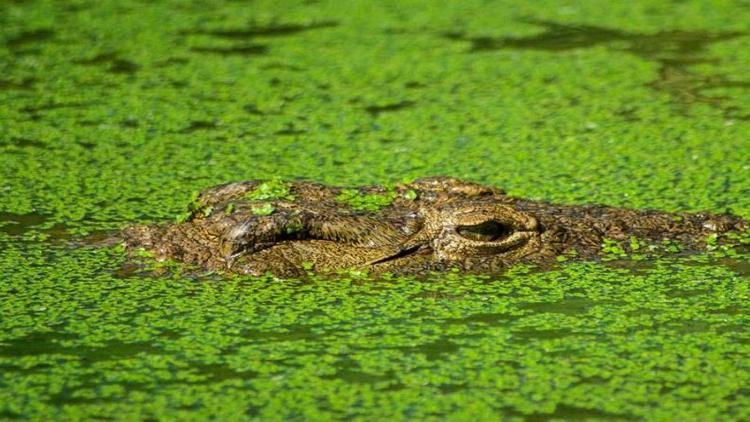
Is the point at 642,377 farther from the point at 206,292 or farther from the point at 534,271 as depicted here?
the point at 206,292

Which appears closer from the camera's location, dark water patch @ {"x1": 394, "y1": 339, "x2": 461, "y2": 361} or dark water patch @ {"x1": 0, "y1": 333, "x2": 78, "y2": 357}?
dark water patch @ {"x1": 394, "y1": 339, "x2": 461, "y2": 361}

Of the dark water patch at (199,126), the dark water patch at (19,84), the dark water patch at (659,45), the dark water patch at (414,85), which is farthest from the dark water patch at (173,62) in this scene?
the dark water patch at (659,45)

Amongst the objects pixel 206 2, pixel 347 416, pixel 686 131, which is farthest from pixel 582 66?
pixel 347 416

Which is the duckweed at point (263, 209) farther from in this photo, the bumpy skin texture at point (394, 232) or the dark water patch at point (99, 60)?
the dark water patch at point (99, 60)

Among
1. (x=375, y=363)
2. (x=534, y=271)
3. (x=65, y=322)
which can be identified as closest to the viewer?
(x=375, y=363)

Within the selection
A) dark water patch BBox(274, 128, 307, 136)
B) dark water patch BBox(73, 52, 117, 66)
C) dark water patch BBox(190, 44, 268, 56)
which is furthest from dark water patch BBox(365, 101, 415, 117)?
dark water patch BBox(73, 52, 117, 66)

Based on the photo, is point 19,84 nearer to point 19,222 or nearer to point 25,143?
point 25,143

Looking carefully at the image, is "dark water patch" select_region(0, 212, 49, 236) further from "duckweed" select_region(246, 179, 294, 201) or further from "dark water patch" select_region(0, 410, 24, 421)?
"dark water patch" select_region(0, 410, 24, 421)

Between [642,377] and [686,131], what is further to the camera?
[686,131]
